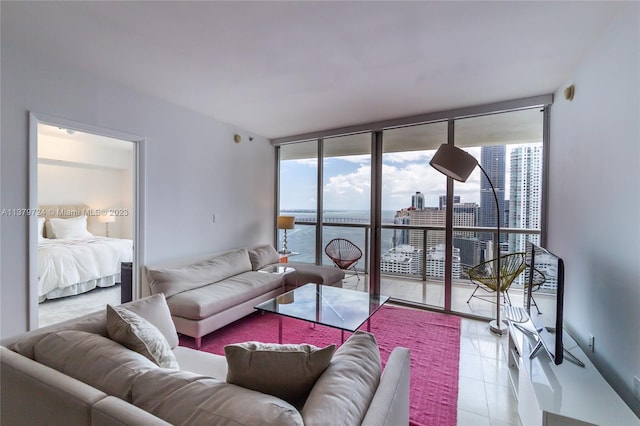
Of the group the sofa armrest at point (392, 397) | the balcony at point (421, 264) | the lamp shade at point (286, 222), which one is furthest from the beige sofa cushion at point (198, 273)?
the sofa armrest at point (392, 397)

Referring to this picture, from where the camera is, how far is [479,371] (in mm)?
2320

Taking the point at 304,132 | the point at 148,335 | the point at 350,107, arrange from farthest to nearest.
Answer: the point at 304,132 → the point at 350,107 → the point at 148,335

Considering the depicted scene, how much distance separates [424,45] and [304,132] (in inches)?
104

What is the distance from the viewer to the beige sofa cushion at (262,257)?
3.99m

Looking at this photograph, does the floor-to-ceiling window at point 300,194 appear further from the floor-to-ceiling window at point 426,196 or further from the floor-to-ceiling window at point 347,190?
the floor-to-ceiling window at point 347,190

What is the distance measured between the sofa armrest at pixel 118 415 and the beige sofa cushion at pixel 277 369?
0.26m

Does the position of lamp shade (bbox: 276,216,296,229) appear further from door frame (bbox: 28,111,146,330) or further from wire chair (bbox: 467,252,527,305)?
wire chair (bbox: 467,252,527,305)

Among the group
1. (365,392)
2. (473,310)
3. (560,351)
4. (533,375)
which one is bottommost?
(473,310)

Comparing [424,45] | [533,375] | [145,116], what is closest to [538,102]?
[424,45]

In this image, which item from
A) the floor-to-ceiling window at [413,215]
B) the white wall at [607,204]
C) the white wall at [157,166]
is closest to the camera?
the white wall at [607,204]

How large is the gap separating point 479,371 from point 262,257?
2848 mm

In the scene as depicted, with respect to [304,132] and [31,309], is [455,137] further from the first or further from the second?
[31,309]

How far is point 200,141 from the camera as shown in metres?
3.69

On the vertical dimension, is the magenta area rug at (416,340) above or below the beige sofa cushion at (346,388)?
below
